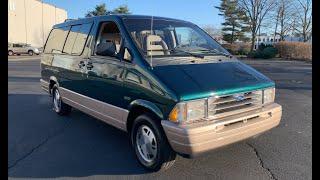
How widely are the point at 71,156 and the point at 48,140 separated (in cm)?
99

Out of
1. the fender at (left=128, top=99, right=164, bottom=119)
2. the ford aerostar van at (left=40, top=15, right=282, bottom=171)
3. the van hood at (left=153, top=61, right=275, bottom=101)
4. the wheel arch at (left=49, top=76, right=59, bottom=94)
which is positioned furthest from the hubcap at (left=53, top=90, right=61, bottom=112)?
the van hood at (left=153, top=61, right=275, bottom=101)

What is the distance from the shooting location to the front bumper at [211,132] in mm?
3775

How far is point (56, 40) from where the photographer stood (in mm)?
7535

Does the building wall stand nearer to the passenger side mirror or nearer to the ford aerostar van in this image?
the ford aerostar van

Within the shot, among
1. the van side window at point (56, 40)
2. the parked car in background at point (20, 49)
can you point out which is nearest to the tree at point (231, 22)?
the parked car in background at point (20, 49)

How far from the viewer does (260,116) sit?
14.5ft

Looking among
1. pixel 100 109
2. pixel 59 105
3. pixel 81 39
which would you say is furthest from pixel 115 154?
pixel 59 105

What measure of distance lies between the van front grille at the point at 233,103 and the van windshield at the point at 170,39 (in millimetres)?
1005

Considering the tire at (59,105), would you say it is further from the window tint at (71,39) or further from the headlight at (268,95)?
the headlight at (268,95)

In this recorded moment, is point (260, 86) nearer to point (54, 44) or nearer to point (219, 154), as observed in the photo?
point (219, 154)

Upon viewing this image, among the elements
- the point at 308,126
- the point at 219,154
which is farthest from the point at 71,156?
the point at 308,126

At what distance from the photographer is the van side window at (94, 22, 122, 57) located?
5.00 meters

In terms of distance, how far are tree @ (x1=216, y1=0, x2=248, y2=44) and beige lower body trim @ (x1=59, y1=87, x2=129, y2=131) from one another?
156ft

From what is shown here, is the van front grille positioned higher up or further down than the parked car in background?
further down
